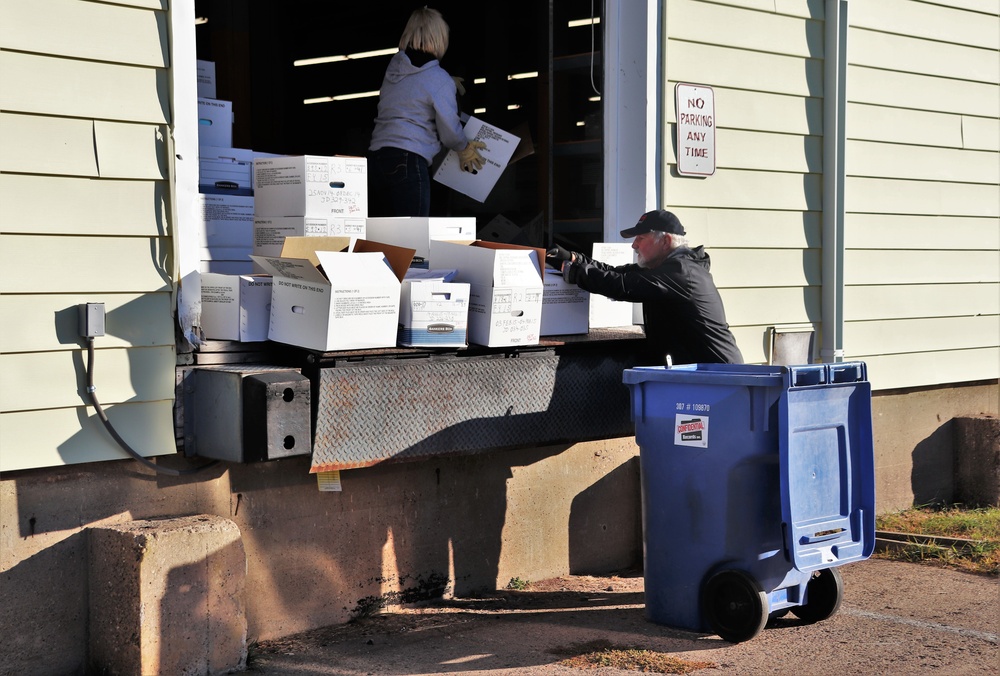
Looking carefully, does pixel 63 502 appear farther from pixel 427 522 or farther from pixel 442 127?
pixel 442 127

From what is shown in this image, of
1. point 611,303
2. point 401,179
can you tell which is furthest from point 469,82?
point 611,303

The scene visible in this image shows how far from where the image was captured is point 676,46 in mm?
6480

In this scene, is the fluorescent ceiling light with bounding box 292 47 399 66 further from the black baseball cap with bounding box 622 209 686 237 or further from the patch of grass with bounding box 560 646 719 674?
the patch of grass with bounding box 560 646 719 674

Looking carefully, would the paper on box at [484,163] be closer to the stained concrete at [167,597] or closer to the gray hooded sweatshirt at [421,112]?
the gray hooded sweatshirt at [421,112]

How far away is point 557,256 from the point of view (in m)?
5.47

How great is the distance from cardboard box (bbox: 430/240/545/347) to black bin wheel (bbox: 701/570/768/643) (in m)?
1.36

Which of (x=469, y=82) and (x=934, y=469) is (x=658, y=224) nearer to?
(x=469, y=82)

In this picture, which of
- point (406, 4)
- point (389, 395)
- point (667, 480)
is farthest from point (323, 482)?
point (406, 4)

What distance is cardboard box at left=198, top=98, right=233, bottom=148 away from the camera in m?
5.26

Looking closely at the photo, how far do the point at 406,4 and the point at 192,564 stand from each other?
23.5 feet

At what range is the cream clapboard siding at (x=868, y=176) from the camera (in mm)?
6754

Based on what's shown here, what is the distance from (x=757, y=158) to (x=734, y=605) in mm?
3002

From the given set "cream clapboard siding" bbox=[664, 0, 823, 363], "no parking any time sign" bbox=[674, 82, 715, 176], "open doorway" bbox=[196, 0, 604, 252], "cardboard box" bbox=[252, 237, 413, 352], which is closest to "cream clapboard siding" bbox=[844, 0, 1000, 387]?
"cream clapboard siding" bbox=[664, 0, 823, 363]

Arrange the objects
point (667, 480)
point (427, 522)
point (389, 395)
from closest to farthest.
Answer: point (389, 395)
point (667, 480)
point (427, 522)
